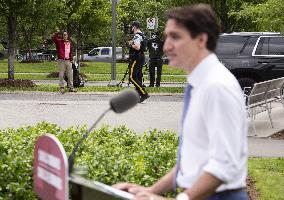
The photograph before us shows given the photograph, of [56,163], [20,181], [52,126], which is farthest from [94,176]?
[52,126]

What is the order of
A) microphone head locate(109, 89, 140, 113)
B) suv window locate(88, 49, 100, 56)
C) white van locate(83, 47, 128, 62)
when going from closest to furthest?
microphone head locate(109, 89, 140, 113), white van locate(83, 47, 128, 62), suv window locate(88, 49, 100, 56)

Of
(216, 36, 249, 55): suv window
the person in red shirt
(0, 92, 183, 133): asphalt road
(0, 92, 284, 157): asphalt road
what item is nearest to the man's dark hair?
(0, 92, 284, 157): asphalt road

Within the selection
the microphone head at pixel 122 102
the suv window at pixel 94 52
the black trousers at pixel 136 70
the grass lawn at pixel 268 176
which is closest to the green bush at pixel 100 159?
the grass lawn at pixel 268 176

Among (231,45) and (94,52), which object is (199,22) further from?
(94,52)

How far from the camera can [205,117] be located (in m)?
2.72

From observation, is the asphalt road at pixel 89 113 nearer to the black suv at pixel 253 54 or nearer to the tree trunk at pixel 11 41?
the black suv at pixel 253 54

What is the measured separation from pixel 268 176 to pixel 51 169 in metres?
5.52

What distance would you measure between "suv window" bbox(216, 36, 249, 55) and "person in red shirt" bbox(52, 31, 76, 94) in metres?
5.19

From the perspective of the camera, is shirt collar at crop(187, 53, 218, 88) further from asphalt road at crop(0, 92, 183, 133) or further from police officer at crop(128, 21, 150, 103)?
police officer at crop(128, 21, 150, 103)

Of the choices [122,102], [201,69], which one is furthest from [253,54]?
[201,69]

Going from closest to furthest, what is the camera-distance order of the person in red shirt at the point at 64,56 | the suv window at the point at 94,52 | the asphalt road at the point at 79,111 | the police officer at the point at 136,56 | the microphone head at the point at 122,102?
the microphone head at the point at 122,102 < the asphalt road at the point at 79,111 < the police officer at the point at 136,56 < the person in red shirt at the point at 64,56 < the suv window at the point at 94,52

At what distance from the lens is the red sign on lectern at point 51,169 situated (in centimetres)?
→ 277

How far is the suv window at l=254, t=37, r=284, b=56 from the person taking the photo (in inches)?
703

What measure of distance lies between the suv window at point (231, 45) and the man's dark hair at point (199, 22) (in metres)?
14.8
